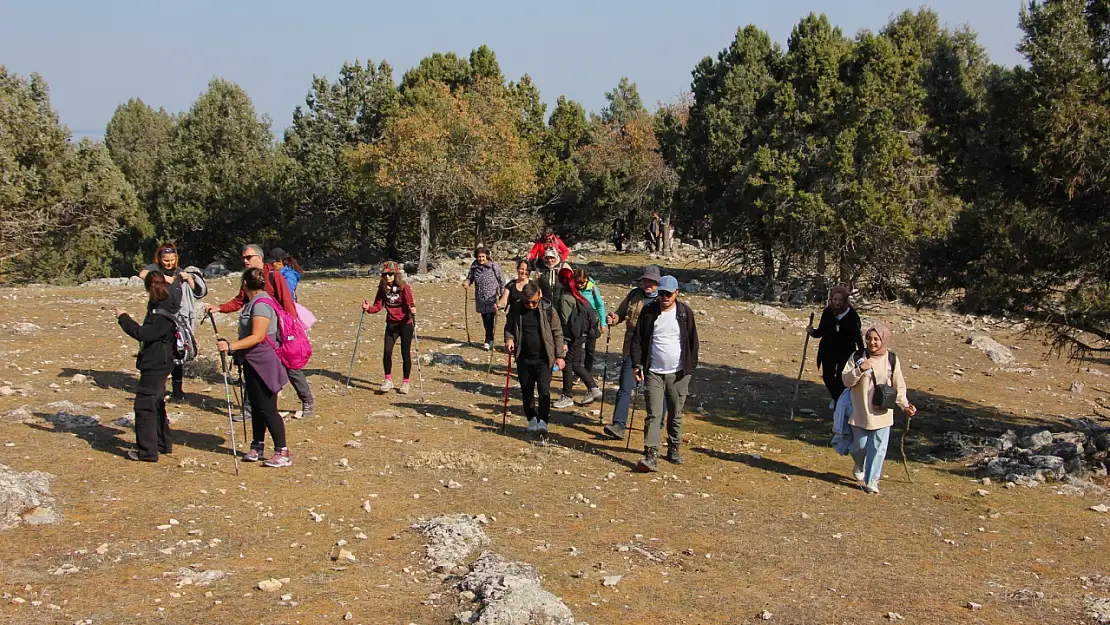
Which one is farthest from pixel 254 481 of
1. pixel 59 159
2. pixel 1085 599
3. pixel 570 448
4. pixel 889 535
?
pixel 59 159

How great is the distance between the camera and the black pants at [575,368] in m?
13.8

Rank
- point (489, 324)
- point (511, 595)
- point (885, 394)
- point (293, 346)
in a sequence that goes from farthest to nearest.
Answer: point (489, 324), point (293, 346), point (885, 394), point (511, 595)

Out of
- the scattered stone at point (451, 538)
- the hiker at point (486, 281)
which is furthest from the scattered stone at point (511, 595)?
the hiker at point (486, 281)

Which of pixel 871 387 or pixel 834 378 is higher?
pixel 871 387

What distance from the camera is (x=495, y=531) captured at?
8508mm

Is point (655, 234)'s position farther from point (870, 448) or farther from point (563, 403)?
point (870, 448)

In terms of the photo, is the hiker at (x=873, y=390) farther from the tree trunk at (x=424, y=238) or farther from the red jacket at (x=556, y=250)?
the tree trunk at (x=424, y=238)

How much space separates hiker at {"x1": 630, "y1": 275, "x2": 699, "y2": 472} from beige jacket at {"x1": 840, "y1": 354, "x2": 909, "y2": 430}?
167cm

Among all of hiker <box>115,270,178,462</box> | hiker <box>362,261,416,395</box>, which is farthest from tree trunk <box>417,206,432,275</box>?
hiker <box>115,270,178,462</box>

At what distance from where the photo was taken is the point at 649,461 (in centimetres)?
1057

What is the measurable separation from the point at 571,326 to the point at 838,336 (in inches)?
148

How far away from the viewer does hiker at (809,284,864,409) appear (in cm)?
1159

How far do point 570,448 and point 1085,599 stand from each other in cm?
576

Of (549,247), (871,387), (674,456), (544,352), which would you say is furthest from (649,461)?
(549,247)
